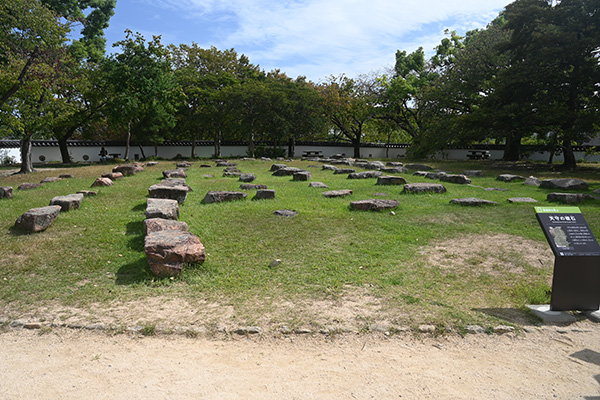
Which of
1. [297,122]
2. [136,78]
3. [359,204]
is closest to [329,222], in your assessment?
[359,204]

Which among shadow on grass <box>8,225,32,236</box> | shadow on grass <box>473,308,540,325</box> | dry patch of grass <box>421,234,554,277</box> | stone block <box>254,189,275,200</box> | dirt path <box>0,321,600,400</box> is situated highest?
stone block <box>254,189,275,200</box>

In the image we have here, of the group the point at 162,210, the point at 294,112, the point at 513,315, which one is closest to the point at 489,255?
the point at 513,315

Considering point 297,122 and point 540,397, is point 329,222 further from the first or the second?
point 297,122

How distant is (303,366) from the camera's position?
134 inches

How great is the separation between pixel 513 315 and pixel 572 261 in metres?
0.94

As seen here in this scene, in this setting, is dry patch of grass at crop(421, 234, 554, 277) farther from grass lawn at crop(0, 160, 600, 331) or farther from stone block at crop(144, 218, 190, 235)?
stone block at crop(144, 218, 190, 235)

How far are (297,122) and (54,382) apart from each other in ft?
85.1

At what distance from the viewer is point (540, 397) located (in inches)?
119

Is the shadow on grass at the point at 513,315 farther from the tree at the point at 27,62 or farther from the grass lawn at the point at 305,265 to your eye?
the tree at the point at 27,62

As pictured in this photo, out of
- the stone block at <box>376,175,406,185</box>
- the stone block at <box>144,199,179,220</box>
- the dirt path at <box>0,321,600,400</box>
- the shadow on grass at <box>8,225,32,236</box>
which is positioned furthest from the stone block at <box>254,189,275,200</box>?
the dirt path at <box>0,321,600,400</box>

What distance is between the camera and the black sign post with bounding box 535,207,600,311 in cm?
440

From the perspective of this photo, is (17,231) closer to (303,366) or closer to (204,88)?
(303,366)

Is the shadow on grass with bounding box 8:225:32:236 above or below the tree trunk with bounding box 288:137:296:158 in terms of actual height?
below

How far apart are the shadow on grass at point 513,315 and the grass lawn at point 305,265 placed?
2 centimetres
